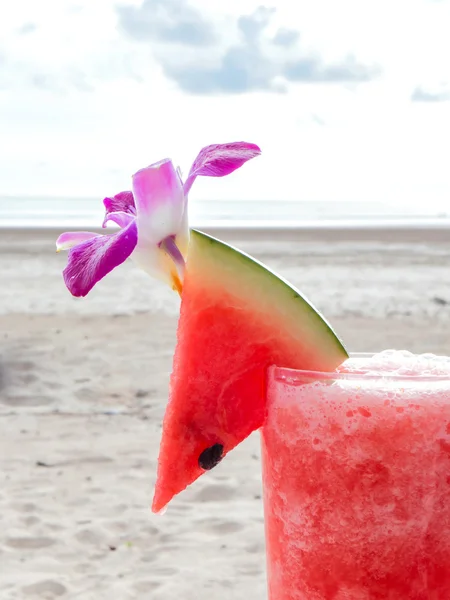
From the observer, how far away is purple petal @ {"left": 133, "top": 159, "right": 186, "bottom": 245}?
0.87 m

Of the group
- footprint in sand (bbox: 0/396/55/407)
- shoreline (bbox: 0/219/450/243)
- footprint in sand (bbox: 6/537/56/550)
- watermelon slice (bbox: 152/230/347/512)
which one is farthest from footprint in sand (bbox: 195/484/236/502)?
shoreline (bbox: 0/219/450/243)

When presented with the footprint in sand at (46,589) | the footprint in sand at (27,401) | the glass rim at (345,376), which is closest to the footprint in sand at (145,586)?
the footprint in sand at (46,589)

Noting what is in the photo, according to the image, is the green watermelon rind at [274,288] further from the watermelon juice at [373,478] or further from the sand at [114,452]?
the sand at [114,452]

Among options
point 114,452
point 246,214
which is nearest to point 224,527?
point 114,452

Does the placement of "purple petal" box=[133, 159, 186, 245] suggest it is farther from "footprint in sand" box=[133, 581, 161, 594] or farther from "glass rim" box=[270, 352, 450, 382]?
"footprint in sand" box=[133, 581, 161, 594]

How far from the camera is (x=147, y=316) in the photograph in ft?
22.6

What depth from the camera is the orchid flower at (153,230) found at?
868 mm

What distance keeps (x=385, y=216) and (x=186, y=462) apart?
2160 centimetres

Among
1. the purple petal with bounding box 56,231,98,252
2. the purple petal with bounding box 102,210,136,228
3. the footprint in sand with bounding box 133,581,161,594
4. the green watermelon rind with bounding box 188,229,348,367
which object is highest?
the purple petal with bounding box 102,210,136,228

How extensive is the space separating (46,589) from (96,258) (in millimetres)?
1880

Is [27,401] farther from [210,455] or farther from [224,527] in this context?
[210,455]

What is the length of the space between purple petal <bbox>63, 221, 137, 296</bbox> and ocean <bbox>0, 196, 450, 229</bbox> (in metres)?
16.2

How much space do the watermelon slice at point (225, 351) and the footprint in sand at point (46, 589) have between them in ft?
5.44

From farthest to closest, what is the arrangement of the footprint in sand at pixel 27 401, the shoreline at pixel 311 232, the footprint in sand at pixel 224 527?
the shoreline at pixel 311 232 → the footprint in sand at pixel 27 401 → the footprint in sand at pixel 224 527
